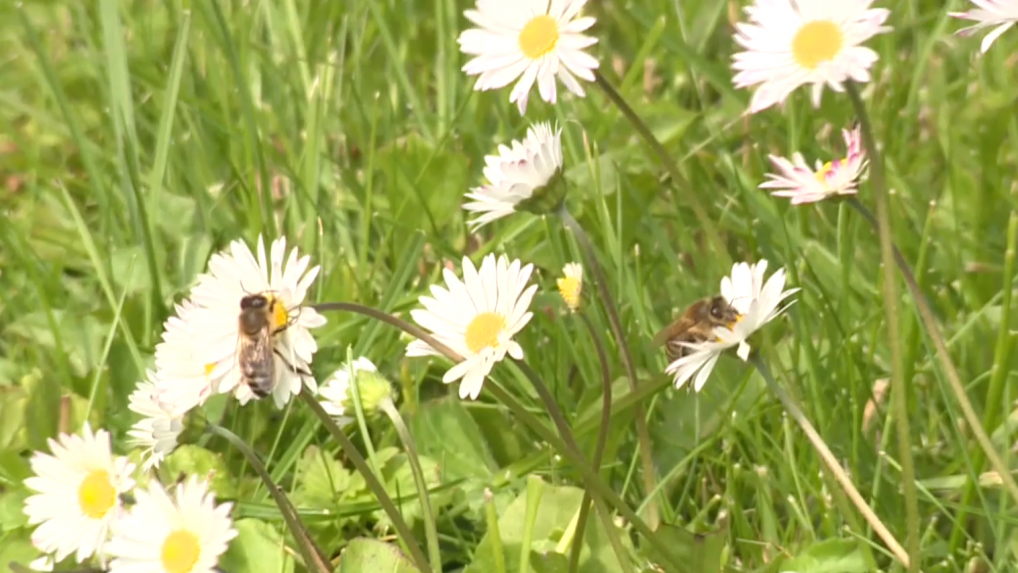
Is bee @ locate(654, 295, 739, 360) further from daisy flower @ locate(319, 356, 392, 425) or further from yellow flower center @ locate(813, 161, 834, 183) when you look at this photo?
daisy flower @ locate(319, 356, 392, 425)

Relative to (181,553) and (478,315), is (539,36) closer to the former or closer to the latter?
(478,315)

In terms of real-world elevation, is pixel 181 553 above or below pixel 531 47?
below

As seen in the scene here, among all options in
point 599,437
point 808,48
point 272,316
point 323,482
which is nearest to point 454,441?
point 323,482

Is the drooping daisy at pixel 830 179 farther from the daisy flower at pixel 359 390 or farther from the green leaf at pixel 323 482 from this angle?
the green leaf at pixel 323 482

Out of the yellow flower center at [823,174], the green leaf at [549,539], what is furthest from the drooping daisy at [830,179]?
the green leaf at [549,539]

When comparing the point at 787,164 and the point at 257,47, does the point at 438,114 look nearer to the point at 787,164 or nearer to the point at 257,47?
the point at 257,47
